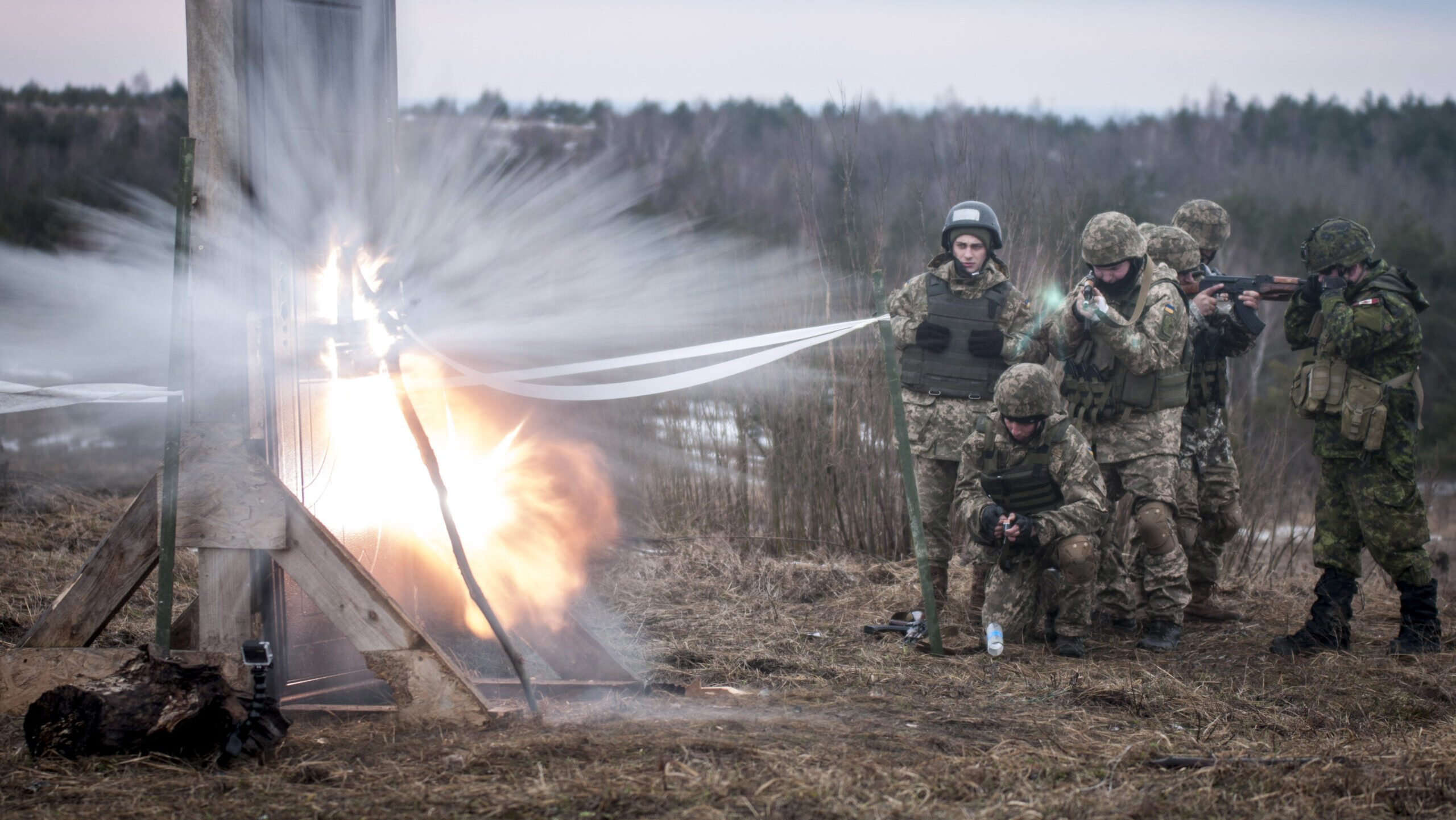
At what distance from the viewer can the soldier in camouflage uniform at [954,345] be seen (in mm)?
5539

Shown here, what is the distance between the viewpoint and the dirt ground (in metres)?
3.03

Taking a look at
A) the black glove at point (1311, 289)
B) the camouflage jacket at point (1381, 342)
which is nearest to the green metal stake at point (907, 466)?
the camouflage jacket at point (1381, 342)

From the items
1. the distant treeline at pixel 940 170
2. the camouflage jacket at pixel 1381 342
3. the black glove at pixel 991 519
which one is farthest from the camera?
the distant treeline at pixel 940 170

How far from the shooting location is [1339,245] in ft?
16.4

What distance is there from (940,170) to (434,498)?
3.89 m

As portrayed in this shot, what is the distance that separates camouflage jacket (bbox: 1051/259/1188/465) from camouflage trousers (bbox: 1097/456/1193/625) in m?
0.08

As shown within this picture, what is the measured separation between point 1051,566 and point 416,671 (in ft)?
10.0

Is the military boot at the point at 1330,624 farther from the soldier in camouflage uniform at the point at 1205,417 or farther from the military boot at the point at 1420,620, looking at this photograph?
the soldier in camouflage uniform at the point at 1205,417

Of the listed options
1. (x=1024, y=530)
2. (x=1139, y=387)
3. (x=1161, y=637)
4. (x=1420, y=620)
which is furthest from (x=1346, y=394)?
(x=1024, y=530)

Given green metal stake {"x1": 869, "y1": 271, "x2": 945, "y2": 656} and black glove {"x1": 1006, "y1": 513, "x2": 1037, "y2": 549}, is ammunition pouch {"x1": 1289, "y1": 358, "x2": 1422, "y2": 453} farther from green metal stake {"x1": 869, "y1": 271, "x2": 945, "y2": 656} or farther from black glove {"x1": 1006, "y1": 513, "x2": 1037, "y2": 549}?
green metal stake {"x1": 869, "y1": 271, "x2": 945, "y2": 656}

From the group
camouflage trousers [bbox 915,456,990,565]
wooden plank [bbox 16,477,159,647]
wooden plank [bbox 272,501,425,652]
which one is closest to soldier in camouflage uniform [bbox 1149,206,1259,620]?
camouflage trousers [bbox 915,456,990,565]

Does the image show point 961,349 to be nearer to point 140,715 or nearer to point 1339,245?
point 1339,245

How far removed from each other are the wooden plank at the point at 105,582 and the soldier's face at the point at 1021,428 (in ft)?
11.6

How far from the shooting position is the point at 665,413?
8695 mm
